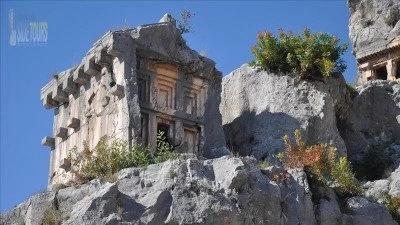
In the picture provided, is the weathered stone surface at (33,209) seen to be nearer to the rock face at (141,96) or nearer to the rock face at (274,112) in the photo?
the rock face at (141,96)

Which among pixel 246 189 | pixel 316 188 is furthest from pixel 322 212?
pixel 246 189

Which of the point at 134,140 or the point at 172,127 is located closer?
the point at 134,140

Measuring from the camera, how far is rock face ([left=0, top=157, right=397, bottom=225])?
16125 millimetres

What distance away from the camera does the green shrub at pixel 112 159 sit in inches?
728

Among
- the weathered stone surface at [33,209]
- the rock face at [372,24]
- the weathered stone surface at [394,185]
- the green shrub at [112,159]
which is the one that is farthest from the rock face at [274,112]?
the rock face at [372,24]

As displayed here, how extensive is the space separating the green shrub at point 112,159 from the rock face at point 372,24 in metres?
15.9

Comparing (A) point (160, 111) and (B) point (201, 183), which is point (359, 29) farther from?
(B) point (201, 183)

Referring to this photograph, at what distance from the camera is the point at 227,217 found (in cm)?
1628

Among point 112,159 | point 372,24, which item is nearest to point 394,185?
point 112,159

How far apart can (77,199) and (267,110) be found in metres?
9.07

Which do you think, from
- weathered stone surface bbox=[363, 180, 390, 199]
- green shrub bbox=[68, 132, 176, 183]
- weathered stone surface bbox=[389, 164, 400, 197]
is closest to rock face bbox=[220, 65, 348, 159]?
weathered stone surface bbox=[389, 164, 400, 197]

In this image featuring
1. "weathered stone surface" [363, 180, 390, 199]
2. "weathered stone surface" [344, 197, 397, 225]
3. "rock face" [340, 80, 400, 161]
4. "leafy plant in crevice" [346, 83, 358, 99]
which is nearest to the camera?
"weathered stone surface" [344, 197, 397, 225]

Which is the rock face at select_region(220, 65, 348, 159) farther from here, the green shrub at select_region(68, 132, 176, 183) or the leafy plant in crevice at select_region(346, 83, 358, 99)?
the green shrub at select_region(68, 132, 176, 183)

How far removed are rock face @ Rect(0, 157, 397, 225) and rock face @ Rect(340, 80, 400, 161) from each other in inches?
315
